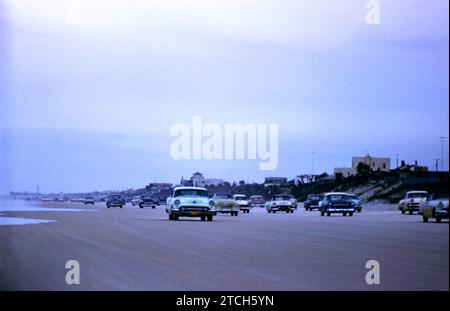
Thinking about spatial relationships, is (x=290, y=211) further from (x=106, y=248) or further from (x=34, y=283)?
(x=34, y=283)

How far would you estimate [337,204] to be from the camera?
60125mm

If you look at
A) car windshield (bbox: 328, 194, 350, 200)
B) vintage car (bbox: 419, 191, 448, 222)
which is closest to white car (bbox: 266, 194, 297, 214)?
car windshield (bbox: 328, 194, 350, 200)

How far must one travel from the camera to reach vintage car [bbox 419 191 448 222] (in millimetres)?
42031

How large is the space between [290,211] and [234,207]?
1354 cm

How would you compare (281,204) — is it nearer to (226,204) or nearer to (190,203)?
(226,204)

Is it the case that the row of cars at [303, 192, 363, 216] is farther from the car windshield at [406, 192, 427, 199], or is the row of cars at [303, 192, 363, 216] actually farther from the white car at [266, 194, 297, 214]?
the white car at [266, 194, 297, 214]

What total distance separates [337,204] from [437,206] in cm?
1752

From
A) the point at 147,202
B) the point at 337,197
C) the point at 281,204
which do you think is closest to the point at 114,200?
the point at 147,202

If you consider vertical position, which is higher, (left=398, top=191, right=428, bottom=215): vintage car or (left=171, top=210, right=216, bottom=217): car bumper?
(left=398, top=191, right=428, bottom=215): vintage car

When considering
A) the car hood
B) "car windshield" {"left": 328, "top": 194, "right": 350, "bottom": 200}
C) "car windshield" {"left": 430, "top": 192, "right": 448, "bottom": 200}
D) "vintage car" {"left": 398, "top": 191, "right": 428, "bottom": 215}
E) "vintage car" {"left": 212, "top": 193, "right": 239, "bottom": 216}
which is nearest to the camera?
"car windshield" {"left": 430, "top": 192, "right": 448, "bottom": 200}

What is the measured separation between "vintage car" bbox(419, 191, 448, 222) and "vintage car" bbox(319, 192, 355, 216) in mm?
15661

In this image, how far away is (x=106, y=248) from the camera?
2158 cm
